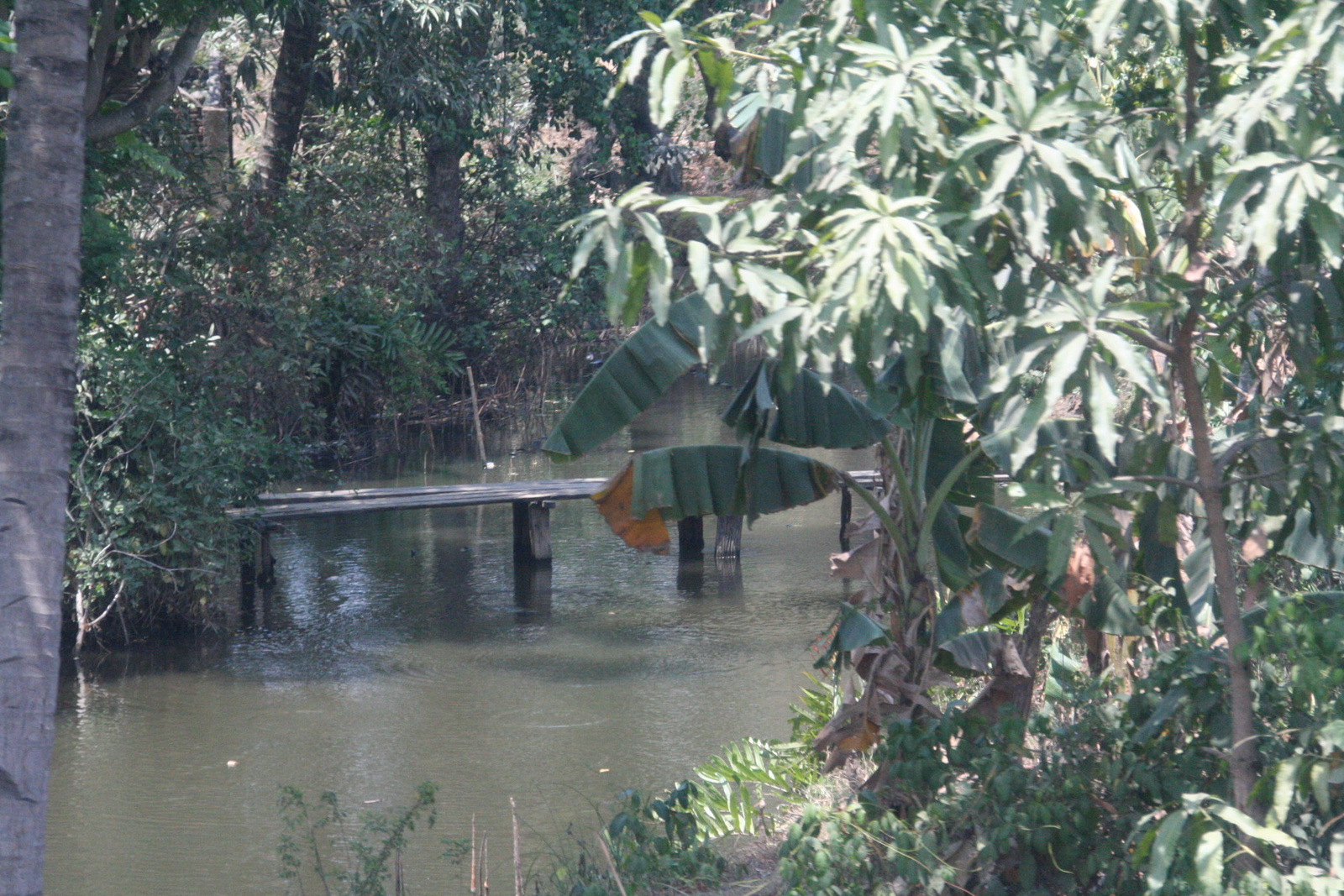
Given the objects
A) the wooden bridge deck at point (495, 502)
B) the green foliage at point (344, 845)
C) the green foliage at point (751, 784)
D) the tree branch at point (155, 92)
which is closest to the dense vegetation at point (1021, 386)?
the green foliage at point (751, 784)

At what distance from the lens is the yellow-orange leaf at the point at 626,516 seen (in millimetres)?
6340

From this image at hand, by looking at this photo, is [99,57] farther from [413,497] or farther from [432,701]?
[413,497]

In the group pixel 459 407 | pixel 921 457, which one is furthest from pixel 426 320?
pixel 921 457

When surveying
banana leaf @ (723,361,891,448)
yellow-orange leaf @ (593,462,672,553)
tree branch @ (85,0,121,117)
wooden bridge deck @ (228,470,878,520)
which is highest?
tree branch @ (85,0,121,117)

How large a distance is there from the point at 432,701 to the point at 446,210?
39.1 ft

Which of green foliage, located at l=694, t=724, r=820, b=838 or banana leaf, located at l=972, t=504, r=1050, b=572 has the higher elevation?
banana leaf, located at l=972, t=504, r=1050, b=572

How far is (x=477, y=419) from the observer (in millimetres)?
21141

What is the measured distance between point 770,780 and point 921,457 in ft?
7.20

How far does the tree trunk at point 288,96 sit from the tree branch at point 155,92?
6626mm

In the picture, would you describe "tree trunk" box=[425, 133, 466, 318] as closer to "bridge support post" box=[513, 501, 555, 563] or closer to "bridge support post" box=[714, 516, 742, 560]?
"bridge support post" box=[513, 501, 555, 563]

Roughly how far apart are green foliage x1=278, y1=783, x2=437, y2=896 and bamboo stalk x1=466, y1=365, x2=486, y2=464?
12389mm

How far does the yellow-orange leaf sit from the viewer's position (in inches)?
250

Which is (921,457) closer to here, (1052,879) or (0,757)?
(1052,879)

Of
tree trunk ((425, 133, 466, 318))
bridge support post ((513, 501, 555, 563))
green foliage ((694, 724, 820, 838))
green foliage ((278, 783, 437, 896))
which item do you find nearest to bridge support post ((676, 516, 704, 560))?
→ bridge support post ((513, 501, 555, 563))
